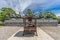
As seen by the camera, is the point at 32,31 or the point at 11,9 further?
the point at 11,9

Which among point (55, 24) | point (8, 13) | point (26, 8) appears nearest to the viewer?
point (55, 24)

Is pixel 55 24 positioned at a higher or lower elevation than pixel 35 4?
lower

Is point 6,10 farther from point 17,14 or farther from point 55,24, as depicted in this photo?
point 55,24

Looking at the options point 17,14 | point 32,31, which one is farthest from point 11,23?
point 32,31

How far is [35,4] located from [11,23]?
1470 cm

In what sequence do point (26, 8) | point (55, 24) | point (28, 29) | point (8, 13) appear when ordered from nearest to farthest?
point (28, 29)
point (55, 24)
point (8, 13)
point (26, 8)

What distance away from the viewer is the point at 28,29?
483 inches

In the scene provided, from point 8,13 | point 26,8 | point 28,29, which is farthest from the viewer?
point 26,8

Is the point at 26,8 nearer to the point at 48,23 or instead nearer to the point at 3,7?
the point at 3,7

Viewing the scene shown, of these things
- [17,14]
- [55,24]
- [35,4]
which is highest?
[35,4]

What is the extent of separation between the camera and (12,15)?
39781 millimetres

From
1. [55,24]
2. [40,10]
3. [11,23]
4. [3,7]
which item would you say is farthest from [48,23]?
[3,7]

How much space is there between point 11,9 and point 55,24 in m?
15.7

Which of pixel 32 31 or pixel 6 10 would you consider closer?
pixel 32 31
